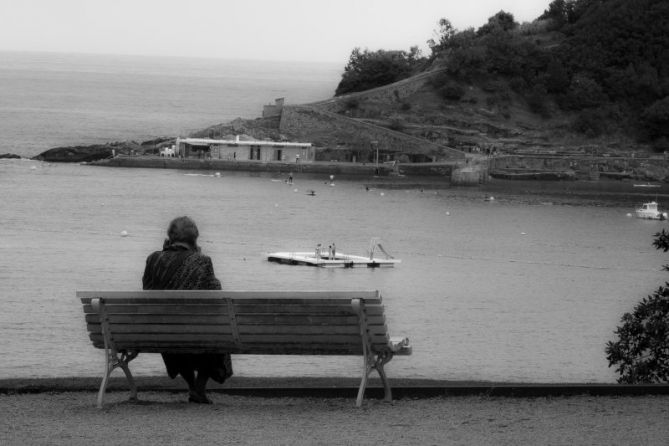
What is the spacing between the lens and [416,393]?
28.7 feet

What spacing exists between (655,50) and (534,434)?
8836 cm

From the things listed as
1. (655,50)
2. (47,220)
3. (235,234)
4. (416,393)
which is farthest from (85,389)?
(655,50)

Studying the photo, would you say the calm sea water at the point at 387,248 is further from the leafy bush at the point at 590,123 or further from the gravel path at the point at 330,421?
the leafy bush at the point at 590,123

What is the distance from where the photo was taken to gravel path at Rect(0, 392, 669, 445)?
746cm

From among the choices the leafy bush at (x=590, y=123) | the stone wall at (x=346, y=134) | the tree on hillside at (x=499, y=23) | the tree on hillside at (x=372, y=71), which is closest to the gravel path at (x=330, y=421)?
the stone wall at (x=346, y=134)

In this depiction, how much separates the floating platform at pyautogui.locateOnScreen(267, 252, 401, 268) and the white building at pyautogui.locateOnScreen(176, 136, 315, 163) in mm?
36300

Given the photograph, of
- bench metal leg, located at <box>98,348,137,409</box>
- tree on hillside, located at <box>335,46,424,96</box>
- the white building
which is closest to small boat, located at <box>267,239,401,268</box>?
bench metal leg, located at <box>98,348,137,409</box>

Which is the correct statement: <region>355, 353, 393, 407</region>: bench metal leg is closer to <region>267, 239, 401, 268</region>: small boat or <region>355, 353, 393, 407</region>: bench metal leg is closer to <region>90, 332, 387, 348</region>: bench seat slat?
<region>90, 332, 387, 348</region>: bench seat slat

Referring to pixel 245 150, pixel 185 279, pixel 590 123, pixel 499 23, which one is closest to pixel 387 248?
pixel 245 150

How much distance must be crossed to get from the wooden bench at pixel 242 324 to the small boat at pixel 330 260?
29560 mm

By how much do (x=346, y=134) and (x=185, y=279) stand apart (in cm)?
7233

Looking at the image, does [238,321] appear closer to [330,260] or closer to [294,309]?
[294,309]

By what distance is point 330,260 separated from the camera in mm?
38750

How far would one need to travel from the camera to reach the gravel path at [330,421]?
24.5ft
